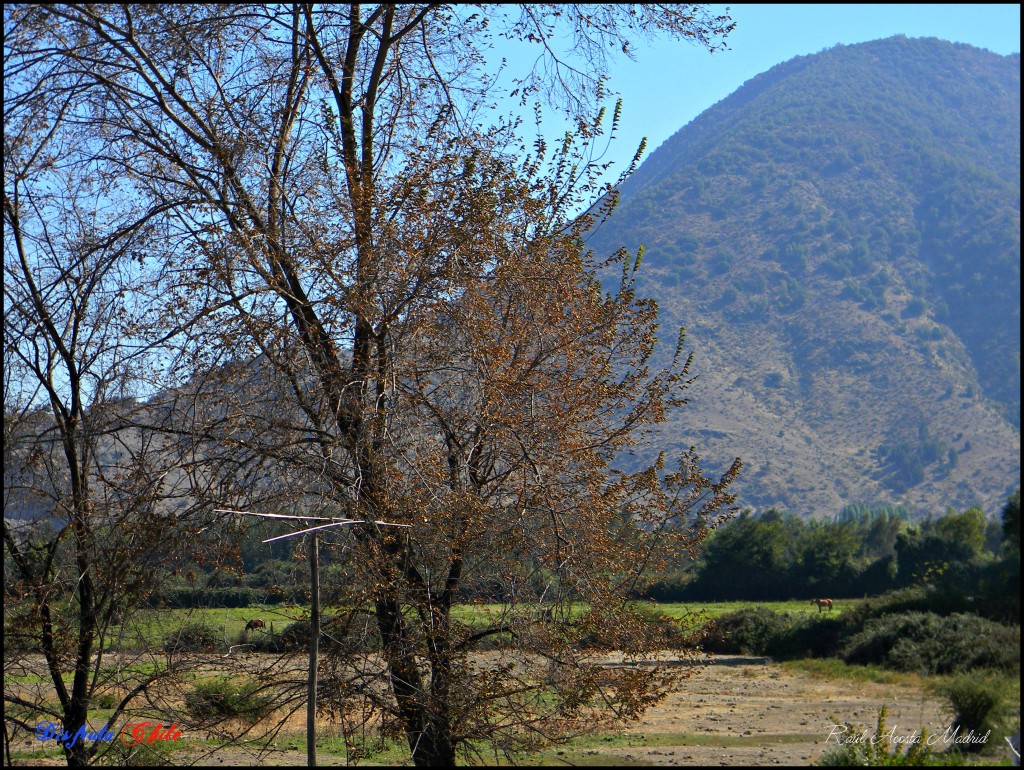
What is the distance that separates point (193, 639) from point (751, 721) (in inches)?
612

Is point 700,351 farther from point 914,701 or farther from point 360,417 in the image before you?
point 360,417

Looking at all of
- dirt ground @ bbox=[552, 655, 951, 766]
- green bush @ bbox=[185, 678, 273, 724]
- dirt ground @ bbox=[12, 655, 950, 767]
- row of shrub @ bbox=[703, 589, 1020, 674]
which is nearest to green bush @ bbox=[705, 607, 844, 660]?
row of shrub @ bbox=[703, 589, 1020, 674]

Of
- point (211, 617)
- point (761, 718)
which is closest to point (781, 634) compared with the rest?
point (761, 718)

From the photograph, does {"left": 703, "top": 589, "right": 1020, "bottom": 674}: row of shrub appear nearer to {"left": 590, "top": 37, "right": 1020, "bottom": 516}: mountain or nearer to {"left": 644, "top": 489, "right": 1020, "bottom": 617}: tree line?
{"left": 644, "top": 489, "right": 1020, "bottom": 617}: tree line

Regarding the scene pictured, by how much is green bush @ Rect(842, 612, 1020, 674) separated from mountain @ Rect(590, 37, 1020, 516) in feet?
96.1

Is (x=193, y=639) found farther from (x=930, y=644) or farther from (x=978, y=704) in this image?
(x=930, y=644)

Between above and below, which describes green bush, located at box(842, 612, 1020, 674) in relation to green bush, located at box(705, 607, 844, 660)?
above

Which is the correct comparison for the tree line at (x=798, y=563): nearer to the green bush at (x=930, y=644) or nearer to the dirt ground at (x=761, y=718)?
the green bush at (x=930, y=644)

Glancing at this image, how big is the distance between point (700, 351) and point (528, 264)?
4291 inches

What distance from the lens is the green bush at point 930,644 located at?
1917 cm

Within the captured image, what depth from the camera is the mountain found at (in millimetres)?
91875

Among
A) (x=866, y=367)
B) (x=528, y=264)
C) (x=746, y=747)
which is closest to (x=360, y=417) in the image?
(x=528, y=264)

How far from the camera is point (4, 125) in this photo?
22.2ft

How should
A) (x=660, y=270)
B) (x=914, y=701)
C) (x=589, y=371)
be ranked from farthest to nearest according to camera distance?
(x=660, y=270)
(x=914, y=701)
(x=589, y=371)
